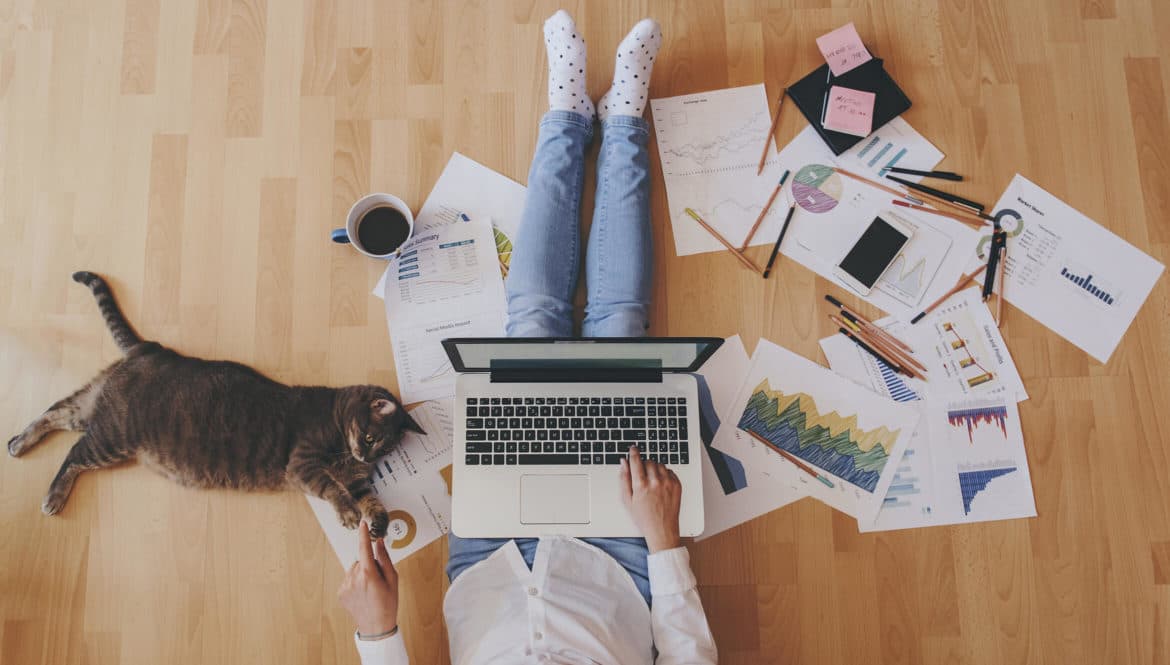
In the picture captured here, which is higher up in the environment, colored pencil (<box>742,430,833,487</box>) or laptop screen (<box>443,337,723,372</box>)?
laptop screen (<box>443,337,723,372</box>)

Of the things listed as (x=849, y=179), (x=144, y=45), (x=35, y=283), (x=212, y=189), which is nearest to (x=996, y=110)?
(x=849, y=179)

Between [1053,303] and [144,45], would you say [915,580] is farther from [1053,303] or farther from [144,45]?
[144,45]

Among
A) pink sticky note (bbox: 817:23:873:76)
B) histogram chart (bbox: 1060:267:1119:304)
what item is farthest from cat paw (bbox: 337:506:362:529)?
histogram chart (bbox: 1060:267:1119:304)

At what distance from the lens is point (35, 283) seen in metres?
1.48

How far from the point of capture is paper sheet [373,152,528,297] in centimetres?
148

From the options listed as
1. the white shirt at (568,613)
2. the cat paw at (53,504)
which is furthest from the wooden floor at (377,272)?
the white shirt at (568,613)

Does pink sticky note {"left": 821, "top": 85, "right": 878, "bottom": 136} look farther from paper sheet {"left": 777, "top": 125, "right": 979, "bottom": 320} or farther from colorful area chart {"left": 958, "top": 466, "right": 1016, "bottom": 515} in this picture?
colorful area chart {"left": 958, "top": 466, "right": 1016, "bottom": 515}

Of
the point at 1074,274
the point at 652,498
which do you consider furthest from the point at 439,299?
the point at 1074,274

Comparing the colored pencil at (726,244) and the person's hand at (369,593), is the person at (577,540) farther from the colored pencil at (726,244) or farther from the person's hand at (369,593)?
the colored pencil at (726,244)

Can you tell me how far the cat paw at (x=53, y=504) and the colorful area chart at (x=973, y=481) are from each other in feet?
5.92

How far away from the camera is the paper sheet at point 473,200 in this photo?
148cm

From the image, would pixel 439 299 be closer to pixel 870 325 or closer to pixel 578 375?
pixel 578 375

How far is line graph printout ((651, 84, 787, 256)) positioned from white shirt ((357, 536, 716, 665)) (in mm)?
676

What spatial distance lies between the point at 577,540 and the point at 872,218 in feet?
2.99
